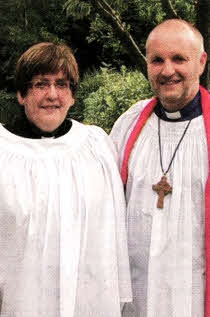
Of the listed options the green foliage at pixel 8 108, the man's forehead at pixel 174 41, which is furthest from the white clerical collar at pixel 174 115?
the green foliage at pixel 8 108

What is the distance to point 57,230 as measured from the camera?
10.00 feet

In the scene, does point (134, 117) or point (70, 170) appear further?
point (134, 117)

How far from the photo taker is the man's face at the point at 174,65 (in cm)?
326

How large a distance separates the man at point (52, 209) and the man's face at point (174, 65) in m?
0.50

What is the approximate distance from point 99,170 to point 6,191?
0.56 meters

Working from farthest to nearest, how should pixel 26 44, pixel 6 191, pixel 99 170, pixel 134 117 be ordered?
pixel 26 44, pixel 134 117, pixel 99 170, pixel 6 191

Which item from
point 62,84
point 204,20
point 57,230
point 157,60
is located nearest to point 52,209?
point 57,230

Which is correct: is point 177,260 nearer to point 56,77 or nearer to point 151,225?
point 151,225

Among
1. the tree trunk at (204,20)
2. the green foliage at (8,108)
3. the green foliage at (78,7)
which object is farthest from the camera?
the green foliage at (8,108)

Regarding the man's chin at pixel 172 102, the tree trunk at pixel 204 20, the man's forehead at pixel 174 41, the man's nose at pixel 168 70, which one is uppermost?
the tree trunk at pixel 204 20

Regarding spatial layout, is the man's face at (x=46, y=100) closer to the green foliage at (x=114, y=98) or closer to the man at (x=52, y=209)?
the man at (x=52, y=209)

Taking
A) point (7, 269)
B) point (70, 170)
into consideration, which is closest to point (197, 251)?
point (70, 170)

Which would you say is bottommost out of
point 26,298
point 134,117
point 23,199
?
point 26,298

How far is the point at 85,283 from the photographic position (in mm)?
3158
